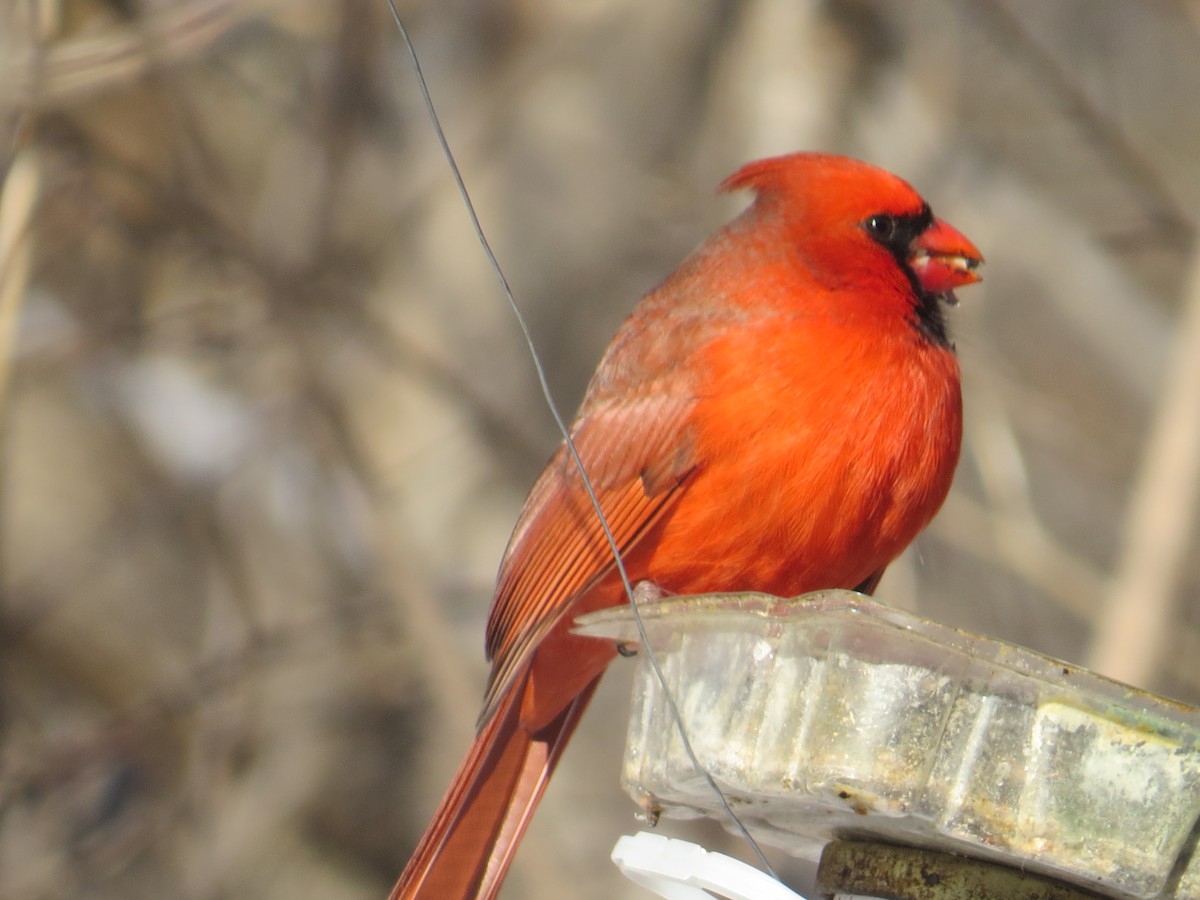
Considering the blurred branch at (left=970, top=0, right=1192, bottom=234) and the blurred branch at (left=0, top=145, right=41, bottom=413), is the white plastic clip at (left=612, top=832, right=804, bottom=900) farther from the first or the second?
the blurred branch at (left=970, top=0, right=1192, bottom=234)

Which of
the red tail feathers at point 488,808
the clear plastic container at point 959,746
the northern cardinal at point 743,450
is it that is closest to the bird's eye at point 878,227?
the northern cardinal at point 743,450

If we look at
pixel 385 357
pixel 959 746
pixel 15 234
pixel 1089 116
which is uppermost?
pixel 1089 116

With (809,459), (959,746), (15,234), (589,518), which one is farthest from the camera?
(15,234)

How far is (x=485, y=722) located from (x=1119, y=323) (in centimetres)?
323

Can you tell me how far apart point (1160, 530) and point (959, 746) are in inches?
101

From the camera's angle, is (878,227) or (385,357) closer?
(878,227)

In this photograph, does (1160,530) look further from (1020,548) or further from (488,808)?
(488,808)

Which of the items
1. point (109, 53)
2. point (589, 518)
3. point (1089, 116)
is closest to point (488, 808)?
point (589, 518)

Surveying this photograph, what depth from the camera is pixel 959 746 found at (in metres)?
1.39

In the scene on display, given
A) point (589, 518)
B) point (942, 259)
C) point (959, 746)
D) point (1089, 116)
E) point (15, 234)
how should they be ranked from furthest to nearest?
point (1089, 116) < point (15, 234) < point (942, 259) < point (589, 518) < point (959, 746)

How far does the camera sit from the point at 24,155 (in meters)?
3.63

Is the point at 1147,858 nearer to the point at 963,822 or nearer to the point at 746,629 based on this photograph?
the point at 963,822

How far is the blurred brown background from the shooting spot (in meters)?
4.67

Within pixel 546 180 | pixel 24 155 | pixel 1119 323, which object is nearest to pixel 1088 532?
pixel 1119 323
